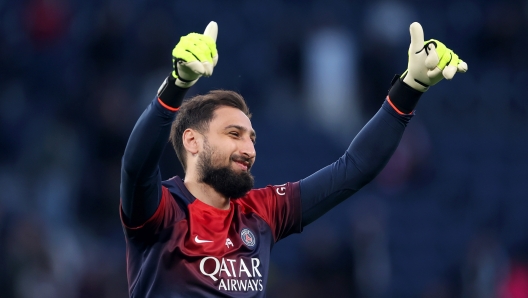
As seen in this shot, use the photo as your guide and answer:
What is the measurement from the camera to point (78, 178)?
8539 millimetres

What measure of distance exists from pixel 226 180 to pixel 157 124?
1.92 feet

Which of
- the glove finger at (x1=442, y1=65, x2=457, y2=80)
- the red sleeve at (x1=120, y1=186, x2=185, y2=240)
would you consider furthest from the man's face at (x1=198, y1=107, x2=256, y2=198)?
the glove finger at (x1=442, y1=65, x2=457, y2=80)

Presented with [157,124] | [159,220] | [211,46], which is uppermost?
[211,46]

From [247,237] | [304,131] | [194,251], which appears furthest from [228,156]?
[304,131]

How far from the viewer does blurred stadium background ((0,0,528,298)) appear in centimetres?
823

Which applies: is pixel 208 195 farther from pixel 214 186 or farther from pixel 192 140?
pixel 192 140

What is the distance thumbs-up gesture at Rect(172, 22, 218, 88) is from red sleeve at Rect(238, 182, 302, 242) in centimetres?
89

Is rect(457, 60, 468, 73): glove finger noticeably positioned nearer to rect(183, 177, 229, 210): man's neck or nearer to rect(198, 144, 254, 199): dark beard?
rect(198, 144, 254, 199): dark beard

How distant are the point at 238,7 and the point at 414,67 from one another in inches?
264

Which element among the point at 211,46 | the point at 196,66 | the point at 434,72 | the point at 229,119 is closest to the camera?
the point at 196,66

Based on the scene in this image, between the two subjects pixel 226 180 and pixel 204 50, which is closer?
pixel 204 50

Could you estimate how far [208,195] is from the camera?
153 inches

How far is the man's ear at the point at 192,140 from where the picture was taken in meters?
3.94

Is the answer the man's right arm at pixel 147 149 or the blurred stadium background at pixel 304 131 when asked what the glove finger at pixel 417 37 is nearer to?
the man's right arm at pixel 147 149
